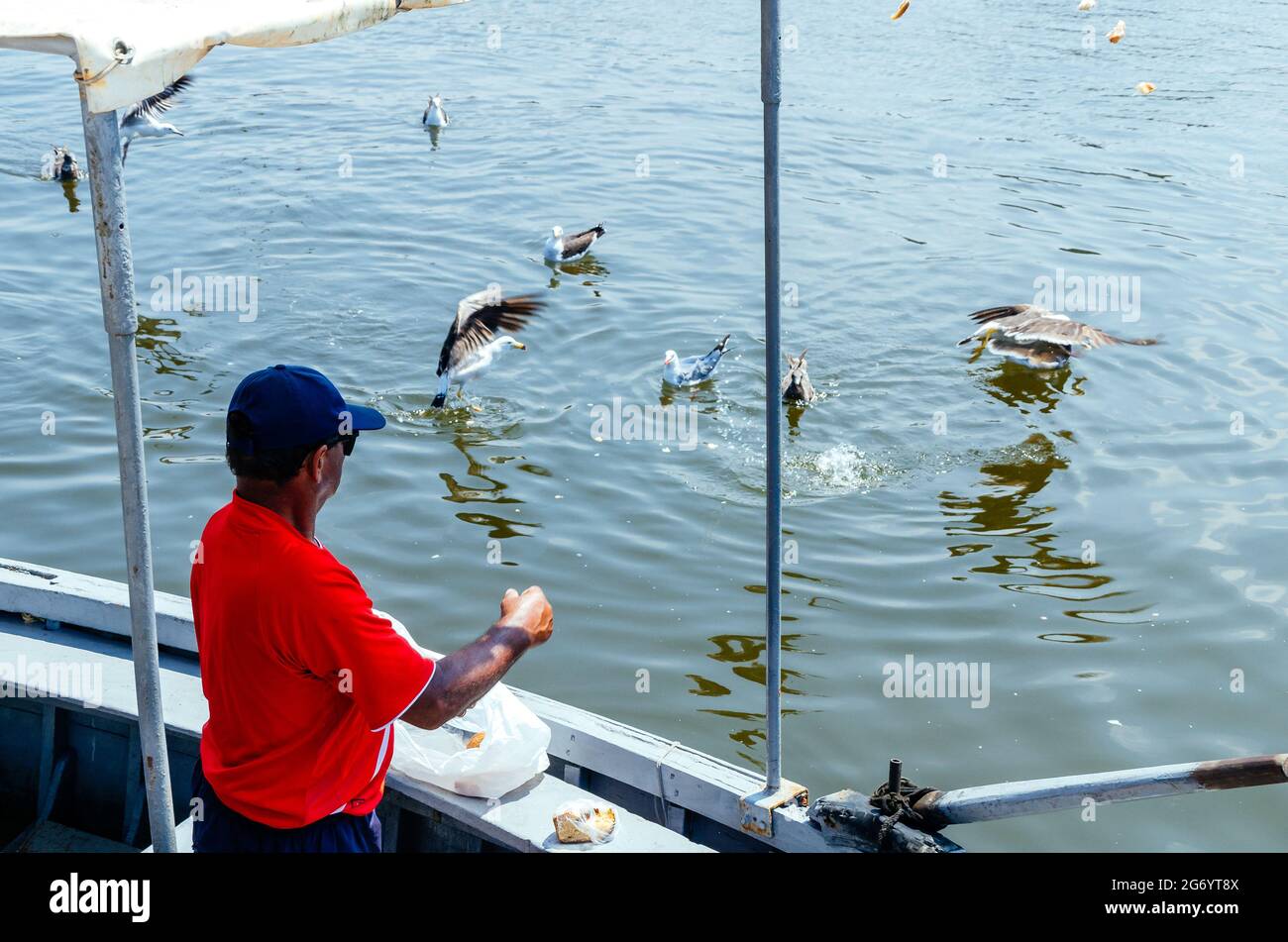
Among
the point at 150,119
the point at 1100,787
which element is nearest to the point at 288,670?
the point at 1100,787

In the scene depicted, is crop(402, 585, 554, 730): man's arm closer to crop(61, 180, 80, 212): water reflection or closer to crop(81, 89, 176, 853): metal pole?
crop(81, 89, 176, 853): metal pole

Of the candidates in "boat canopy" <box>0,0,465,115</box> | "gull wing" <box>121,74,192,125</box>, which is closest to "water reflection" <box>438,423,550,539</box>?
"boat canopy" <box>0,0,465,115</box>

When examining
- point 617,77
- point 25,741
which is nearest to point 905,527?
point 25,741

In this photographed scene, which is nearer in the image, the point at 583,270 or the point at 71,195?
the point at 583,270

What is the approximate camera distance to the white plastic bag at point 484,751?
4.15 m

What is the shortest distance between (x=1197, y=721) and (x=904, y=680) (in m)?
1.44

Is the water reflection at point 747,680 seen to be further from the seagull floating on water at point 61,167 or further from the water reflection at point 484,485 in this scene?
the seagull floating on water at point 61,167

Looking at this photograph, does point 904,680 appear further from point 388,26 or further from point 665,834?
point 388,26

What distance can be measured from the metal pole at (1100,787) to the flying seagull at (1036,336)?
6.95 meters

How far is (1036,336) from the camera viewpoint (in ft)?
33.1

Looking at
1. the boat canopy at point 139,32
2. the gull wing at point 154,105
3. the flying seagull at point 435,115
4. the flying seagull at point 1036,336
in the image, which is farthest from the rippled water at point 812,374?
the boat canopy at point 139,32

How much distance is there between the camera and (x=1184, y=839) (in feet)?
18.5

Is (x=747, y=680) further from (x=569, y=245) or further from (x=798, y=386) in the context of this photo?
(x=569, y=245)

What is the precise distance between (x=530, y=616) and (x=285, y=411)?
30.6 inches
